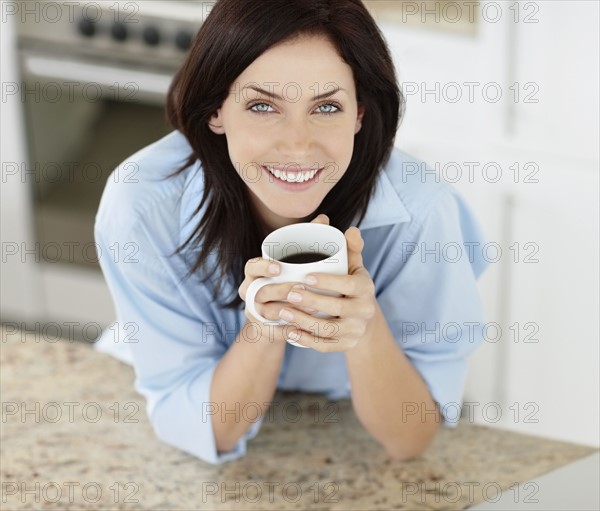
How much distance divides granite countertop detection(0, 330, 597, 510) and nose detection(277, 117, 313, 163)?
34cm

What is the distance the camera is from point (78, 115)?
2.79 meters

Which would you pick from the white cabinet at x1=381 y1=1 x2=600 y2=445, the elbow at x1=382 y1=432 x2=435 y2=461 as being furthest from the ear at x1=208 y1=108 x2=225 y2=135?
the white cabinet at x1=381 y1=1 x2=600 y2=445

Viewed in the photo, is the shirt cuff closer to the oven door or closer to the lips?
the lips

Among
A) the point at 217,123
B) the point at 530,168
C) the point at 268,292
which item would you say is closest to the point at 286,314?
the point at 268,292

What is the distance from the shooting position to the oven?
254 centimetres

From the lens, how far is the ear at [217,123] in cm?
124

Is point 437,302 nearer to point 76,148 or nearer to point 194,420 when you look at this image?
point 194,420

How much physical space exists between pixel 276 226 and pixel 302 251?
269mm

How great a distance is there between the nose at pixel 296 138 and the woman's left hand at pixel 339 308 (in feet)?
0.35

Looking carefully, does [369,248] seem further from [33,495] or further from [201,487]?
[33,495]

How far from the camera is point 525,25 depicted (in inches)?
82.2

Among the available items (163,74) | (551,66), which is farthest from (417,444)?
(163,74)

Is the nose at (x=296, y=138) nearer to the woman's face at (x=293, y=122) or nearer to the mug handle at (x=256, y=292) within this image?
the woman's face at (x=293, y=122)

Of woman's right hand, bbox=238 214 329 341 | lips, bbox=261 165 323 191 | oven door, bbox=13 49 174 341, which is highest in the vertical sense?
lips, bbox=261 165 323 191
